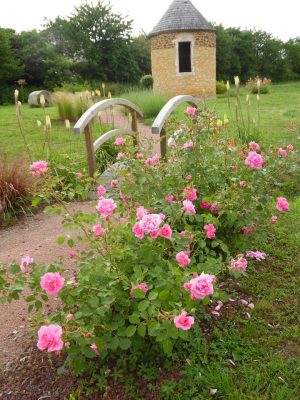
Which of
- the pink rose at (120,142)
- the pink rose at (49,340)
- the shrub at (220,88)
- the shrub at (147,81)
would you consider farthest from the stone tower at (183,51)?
the pink rose at (49,340)

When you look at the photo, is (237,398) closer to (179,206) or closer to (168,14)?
(179,206)

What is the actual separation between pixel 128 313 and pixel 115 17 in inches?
955

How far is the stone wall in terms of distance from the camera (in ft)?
62.5

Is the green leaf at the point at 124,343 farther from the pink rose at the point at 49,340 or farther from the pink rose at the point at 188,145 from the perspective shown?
the pink rose at the point at 188,145

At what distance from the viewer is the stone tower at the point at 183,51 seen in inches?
746

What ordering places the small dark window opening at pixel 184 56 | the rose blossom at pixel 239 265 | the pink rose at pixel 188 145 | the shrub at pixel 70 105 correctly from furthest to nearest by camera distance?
the small dark window opening at pixel 184 56
the shrub at pixel 70 105
the pink rose at pixel 188 145
the rose blossom at pixel 239 265

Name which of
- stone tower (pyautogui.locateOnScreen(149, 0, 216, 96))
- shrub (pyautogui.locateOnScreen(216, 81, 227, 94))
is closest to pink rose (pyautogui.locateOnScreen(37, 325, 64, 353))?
stone tower (pyautogui.locateOnScreen(149, 0, 216, 96))

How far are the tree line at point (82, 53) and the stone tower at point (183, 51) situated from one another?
4.12 meters

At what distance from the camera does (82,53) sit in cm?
2342

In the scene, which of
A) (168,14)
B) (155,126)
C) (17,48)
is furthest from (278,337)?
(17,48)

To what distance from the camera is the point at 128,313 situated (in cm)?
195

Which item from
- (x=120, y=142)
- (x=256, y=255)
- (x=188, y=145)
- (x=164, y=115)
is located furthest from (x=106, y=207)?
(x=164, y=115)

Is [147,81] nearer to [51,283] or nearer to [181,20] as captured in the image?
[181,20]

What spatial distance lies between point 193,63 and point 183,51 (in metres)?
1.05
